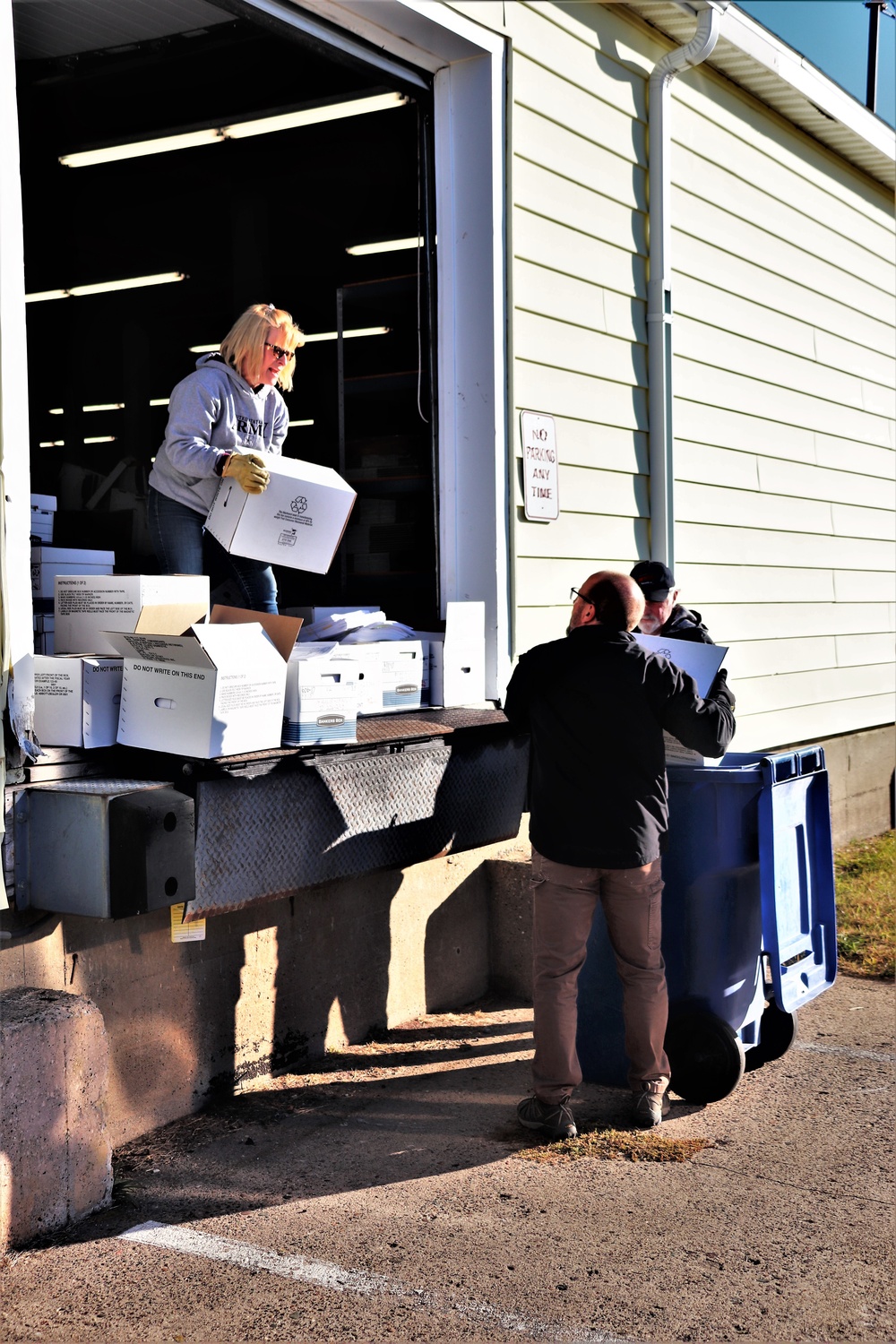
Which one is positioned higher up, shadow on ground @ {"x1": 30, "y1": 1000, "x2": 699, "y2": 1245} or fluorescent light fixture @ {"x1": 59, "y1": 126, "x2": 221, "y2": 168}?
fluorescent light fixture @ {"x1": 59, "y1": 126, "x2": 221, "y2": 168}

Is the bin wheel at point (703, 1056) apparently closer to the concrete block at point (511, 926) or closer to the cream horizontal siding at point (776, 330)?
the concrete block at point (511, 926)

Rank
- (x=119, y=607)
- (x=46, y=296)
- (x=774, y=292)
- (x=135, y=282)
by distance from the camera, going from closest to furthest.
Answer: (x=119, y=607) → (x=774, y=292) → (x=135, y=282) → (x=46, y=296)


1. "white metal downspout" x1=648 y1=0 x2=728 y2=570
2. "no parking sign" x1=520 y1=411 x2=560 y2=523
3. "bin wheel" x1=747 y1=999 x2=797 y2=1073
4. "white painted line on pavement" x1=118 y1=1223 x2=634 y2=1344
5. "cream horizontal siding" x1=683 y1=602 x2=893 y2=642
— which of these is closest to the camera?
"white painted line on pavement" x1=118 y1=1223 x2=634 y2=1344

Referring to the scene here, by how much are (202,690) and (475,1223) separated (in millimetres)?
1696

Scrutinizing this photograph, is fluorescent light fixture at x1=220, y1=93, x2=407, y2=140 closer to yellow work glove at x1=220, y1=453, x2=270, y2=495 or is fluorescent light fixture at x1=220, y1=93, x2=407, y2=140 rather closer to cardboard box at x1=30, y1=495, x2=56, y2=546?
yellow work glove at x1=220, y1=453, x2=270, y2=495

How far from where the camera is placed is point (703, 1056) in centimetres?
443

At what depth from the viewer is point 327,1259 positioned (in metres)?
3.36

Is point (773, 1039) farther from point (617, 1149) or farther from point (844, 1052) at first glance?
point (617, 1149)

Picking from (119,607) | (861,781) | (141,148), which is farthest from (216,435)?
(861,781)

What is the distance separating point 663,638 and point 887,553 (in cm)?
642

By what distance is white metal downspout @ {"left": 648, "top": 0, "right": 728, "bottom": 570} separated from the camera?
6.84 meters

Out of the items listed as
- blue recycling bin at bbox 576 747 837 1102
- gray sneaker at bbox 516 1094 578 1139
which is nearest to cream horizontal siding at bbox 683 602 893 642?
blue recycling bin at bbox 576 747 837 1102

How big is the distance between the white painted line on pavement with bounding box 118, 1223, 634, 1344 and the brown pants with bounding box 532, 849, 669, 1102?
109 cm

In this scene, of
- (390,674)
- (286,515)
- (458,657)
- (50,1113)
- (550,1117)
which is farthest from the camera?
(458,657)
